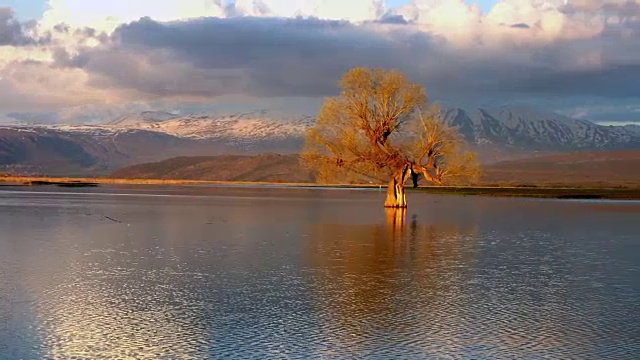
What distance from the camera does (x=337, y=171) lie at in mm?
73812

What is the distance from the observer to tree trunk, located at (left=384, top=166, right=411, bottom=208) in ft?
243

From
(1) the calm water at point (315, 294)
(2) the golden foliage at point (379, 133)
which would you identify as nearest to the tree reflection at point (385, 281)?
(1) the calm water at point (315, 294)

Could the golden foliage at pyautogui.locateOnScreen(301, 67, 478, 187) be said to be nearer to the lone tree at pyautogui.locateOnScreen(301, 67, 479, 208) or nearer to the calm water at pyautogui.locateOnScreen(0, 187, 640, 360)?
the lone tree at pyautogui.locateOnScreen(301, 67, 479, 208)

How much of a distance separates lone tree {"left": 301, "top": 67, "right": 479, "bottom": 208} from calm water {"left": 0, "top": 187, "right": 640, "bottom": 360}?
82.9 feet

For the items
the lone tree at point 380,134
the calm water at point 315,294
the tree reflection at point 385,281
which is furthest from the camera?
the lone tree at point 380,134

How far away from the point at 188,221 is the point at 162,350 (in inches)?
1500

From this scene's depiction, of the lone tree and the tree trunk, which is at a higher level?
the lone tree

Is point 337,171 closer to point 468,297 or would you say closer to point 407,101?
point 407,101

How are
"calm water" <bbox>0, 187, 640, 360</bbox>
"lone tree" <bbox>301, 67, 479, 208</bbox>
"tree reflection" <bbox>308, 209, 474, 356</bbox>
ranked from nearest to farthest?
"calm water" <bbox>0, 187, 640, 360</bbox> < "tree reflection" <bbox>308, 209, 474, 356</bbox> < "lone tree" <bbox>301, 67, 479, 208</bbox>

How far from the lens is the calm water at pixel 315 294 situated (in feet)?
61.1

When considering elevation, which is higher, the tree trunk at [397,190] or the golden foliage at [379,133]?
the golden foliage at [379,133]

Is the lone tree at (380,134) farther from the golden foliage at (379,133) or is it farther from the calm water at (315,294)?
the calm water at (315,294)

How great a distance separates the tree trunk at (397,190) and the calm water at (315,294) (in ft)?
87.4

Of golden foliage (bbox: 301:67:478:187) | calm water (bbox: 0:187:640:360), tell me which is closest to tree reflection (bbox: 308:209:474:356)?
calm water (bbox: 0:187:640:360)
